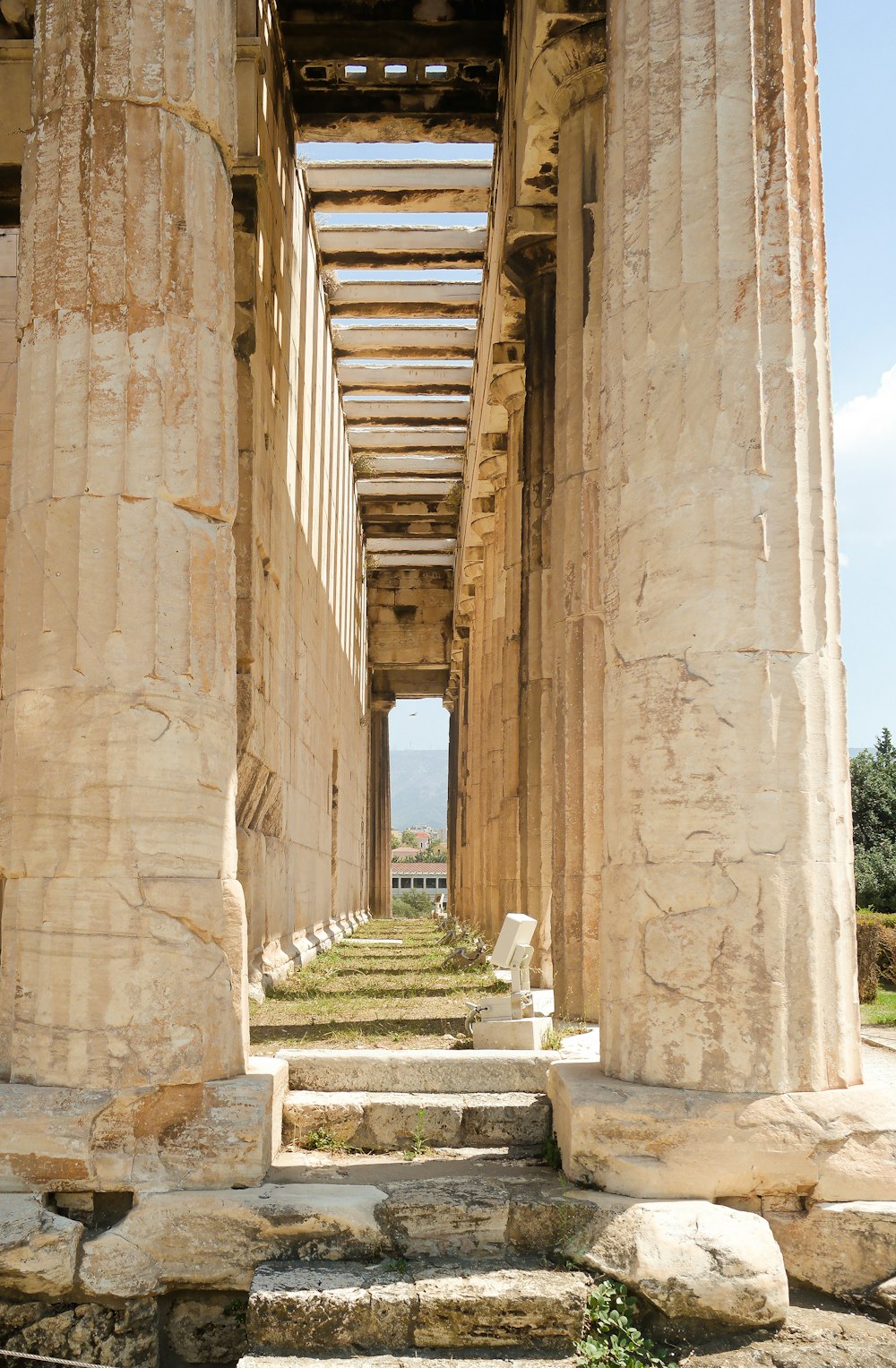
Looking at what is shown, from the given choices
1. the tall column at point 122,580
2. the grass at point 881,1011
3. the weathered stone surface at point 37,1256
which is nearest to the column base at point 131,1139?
the tall column at point 122,580

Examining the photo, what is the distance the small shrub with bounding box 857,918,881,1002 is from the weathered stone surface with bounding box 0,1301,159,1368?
34.9 feet

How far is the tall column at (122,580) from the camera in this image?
18.0ft

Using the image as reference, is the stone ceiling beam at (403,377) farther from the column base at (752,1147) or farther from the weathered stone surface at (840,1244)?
the weathered stone surface at (840,1244)

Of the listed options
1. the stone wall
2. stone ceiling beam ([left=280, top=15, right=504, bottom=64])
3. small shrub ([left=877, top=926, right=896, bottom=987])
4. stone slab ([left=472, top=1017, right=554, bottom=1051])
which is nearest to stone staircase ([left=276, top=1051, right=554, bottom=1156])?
stone slab ([left=472, top=1017, right=554, bottom=1051])

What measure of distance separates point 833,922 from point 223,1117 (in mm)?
2796

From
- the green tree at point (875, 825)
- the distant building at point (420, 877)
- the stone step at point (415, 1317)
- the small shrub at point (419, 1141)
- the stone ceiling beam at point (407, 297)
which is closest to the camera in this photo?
the stone step at point (415, 1317)

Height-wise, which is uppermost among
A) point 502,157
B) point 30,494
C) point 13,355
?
point 502,157

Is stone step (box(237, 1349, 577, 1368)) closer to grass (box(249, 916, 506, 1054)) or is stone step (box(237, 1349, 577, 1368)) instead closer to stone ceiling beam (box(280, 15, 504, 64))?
grass (box(249, 916, 506, 1054))

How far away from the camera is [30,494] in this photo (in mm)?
5914

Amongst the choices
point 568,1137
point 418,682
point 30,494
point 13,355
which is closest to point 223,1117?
point 568,1137

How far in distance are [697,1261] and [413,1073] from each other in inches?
90.3

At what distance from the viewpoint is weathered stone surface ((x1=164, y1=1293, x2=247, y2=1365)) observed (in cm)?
498

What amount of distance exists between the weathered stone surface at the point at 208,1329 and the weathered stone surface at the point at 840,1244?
2232mm

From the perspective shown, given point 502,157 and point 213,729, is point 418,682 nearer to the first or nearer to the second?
point 502,157
